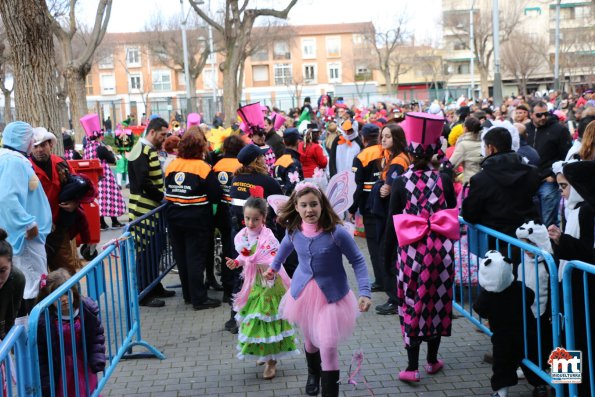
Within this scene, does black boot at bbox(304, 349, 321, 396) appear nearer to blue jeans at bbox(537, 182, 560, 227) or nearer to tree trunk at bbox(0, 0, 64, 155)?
tree trunk at bbox(0, 0, 64, 155)

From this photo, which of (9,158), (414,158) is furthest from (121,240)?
(414,158)

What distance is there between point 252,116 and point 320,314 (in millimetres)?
4879

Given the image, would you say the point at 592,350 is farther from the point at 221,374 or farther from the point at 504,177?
the point at 221,374

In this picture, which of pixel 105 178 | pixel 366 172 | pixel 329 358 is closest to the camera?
pixel 329 358

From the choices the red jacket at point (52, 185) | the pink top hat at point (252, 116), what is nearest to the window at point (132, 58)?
the pink top hat at point (252, 116)

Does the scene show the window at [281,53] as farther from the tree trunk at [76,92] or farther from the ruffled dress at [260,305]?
the ruffled dress at [260,305]

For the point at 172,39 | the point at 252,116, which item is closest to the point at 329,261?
the point at 252,116

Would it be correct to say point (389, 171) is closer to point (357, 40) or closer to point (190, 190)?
point (190, 190)

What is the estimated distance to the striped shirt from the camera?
804cm

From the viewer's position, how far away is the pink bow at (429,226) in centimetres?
539

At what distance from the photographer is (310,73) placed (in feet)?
294

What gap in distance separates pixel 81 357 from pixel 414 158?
283 cm

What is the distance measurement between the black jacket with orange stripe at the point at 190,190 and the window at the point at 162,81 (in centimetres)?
8120

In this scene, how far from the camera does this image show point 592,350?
4211 mm
